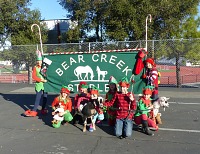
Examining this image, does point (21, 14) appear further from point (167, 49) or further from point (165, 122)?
point (165, 122)

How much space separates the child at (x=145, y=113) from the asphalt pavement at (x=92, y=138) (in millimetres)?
165

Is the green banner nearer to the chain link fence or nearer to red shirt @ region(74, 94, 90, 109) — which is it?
red shirt @ region(74, 94, 90, 109)

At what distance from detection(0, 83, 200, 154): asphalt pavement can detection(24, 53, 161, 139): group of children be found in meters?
0.21

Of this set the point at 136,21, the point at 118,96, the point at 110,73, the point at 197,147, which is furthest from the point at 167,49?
the point at 197,147

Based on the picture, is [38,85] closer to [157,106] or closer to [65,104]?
[65,104]

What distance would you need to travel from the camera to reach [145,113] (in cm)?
A: 569

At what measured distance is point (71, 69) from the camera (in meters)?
7.46

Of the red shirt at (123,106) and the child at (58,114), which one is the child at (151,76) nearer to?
the red shirt at (123,106)

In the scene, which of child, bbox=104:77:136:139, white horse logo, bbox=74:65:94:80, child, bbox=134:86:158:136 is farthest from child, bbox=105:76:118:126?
white horse logo, bbox=74:65:94:80

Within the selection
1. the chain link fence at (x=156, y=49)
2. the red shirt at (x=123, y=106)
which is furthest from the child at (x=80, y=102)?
the chain link fence at (x=156, y=49)

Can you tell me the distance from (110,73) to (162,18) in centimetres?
882

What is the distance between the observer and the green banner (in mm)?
6848

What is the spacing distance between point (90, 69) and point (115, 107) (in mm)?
1759

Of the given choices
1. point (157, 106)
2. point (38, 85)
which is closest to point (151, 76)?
point (157, 106)
